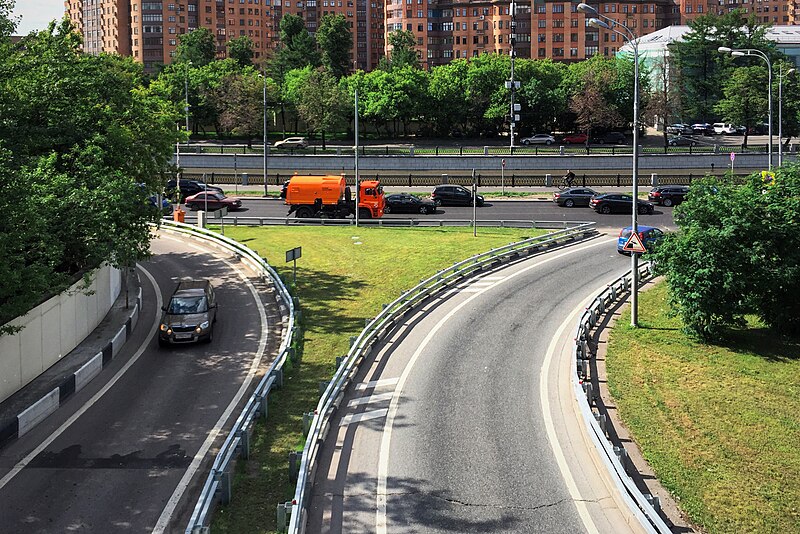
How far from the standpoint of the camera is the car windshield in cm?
2580

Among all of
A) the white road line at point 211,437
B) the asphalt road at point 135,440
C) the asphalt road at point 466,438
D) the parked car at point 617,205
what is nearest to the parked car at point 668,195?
the parked car at point 617,205

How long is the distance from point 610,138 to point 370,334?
241 feet

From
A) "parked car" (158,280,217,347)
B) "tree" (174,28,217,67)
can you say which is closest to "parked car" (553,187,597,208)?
"parked car" (158,280,217,347)

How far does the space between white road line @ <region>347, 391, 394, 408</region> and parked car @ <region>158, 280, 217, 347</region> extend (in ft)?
23.6

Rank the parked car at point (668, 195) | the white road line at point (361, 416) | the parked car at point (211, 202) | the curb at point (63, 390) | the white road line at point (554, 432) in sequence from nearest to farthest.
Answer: the white road line at point (554, 432)
the curb at point (63, 390)
the white road line at point (361, 416)
the parked car at point (668, 195)
the parked car at point (211, 202)

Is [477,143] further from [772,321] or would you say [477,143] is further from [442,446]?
[442,446]

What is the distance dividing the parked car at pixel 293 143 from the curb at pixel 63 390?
59950 millimetres

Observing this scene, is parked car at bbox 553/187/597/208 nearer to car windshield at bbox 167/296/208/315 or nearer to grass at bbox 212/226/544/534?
grass at bbox 212/226/544/534

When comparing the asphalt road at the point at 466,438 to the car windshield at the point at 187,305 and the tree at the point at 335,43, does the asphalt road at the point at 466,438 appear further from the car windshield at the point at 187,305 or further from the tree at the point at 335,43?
the tree at the point at 335,43

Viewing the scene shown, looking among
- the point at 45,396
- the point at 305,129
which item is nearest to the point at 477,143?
the point at 305,129

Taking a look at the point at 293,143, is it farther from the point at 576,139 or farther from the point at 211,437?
the point at 211,437

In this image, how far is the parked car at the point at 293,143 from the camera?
85.1m

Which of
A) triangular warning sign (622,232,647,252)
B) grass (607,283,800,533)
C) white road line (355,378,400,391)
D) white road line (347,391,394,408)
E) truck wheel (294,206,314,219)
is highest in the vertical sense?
truck wheel (294,206,314,219)

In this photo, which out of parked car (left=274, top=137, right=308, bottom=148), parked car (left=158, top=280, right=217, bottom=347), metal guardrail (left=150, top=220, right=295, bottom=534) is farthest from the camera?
parked car (left=274, top=137, right=308, bottom=148)
